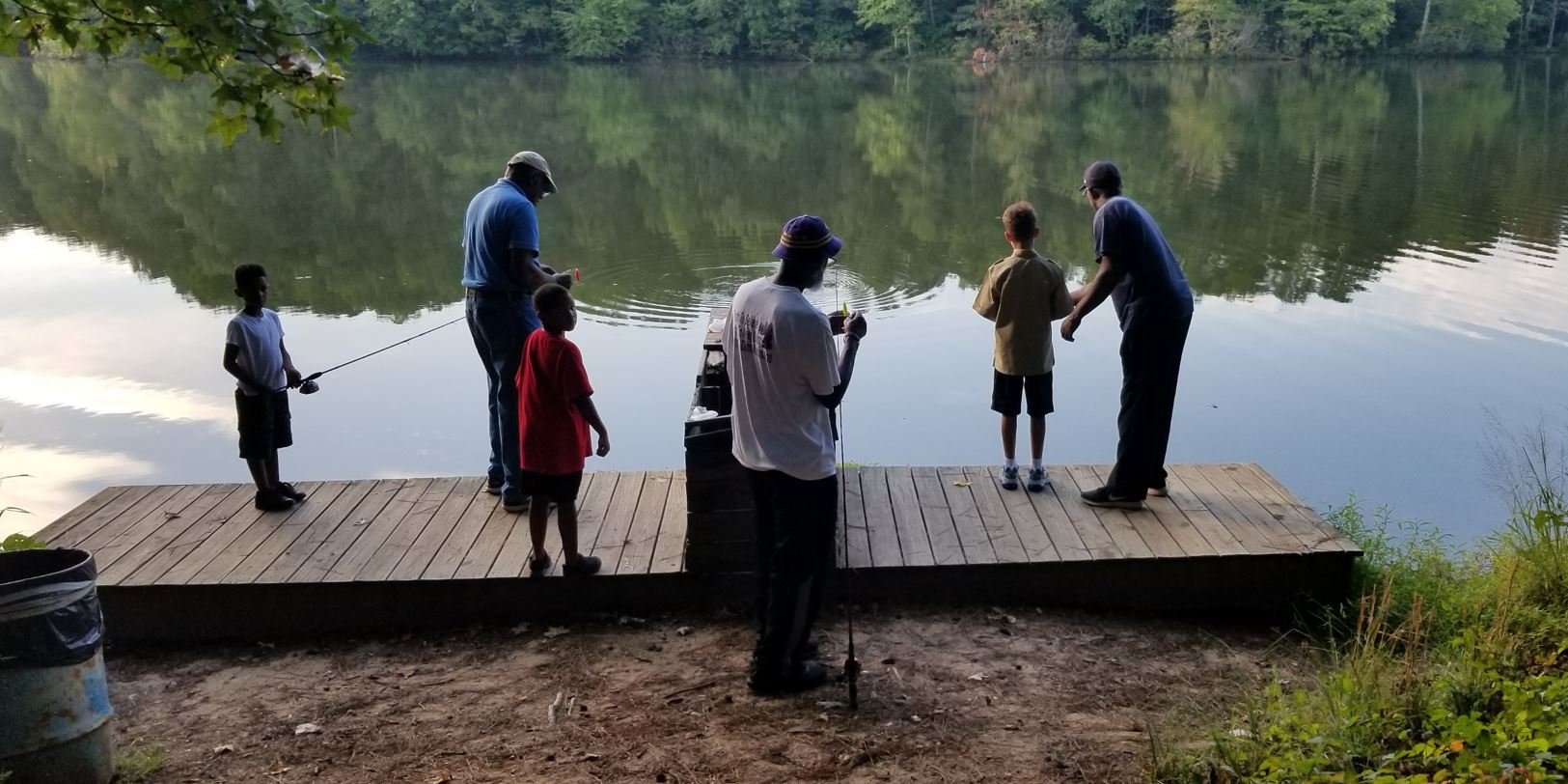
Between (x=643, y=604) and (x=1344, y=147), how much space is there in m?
21.0

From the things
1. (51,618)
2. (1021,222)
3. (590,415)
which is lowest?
(51,618)

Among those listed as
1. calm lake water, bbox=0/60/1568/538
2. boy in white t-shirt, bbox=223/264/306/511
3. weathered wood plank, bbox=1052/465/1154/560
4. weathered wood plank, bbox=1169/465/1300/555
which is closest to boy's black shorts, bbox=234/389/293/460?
boy in white t-shirt, bbox=223/264/306/511

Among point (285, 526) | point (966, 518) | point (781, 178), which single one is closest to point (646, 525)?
point (966, 518)

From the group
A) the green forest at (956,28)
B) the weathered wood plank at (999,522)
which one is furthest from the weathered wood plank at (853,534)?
the green forest at (956,28)

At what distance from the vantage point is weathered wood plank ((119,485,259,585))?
15.2 feet

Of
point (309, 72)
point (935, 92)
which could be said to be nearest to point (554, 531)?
point (309, 72)

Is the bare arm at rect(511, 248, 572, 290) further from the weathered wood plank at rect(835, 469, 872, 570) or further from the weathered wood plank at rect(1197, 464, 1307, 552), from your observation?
the weathered wood plank at rect(1197, 464, 1307, 552)

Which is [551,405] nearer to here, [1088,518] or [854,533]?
[854,533]

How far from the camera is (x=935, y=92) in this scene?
113ft

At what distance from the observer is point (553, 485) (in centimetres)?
431

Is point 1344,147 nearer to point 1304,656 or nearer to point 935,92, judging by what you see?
point 935,92

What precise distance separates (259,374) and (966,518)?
3128 mm

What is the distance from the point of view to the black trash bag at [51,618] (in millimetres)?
3244

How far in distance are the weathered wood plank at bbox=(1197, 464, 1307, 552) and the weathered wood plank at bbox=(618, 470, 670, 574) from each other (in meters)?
2.54
